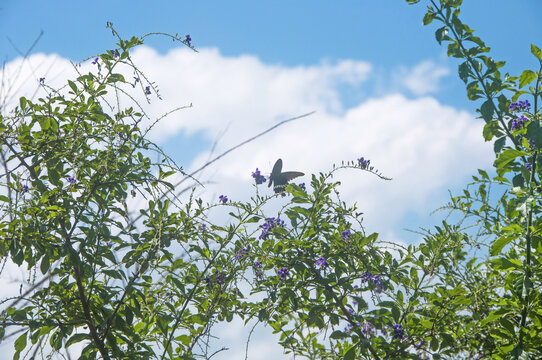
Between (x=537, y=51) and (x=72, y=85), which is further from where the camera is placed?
(x=72, y=85)

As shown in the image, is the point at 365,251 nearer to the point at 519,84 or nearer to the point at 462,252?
the point at 462,252

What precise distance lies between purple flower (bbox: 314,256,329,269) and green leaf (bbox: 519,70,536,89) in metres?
1.21

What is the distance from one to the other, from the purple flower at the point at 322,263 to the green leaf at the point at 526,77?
3.97 ft

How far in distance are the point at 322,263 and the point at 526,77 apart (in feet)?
4.13

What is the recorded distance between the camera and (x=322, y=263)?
279cm

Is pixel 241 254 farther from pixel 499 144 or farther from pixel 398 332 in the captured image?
pixel 499 144

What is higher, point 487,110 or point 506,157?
point 487,110

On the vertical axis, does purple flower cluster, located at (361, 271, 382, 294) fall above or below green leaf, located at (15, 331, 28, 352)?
above

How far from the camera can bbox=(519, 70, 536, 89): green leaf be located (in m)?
2.68

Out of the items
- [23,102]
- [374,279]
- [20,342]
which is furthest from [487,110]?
[20,342]

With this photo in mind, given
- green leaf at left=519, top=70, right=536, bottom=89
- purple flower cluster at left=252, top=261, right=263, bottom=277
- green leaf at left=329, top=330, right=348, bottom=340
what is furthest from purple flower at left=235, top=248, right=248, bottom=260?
green leaf at left=519, top=70, right=536, bottom=89

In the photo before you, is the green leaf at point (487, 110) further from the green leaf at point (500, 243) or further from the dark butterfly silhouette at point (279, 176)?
the dark butterfly silhouette at point (279, 176)

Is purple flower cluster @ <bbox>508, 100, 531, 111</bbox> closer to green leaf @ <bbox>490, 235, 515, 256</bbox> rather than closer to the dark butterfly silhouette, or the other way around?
green leaf @ <bbox>490, 235, 515, 256</bbox>

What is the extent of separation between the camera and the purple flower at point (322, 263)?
279 centimetres
